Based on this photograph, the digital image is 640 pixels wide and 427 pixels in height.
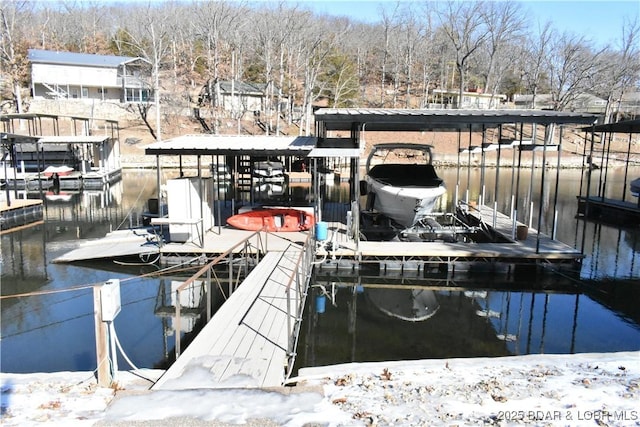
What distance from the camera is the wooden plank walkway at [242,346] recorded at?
537cm

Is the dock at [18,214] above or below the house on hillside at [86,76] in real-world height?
below

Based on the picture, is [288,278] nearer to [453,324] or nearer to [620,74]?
[453,324]

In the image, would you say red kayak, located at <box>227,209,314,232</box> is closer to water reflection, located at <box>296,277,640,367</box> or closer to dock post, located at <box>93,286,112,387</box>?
water reflection, located at <box>296,277,640,367</box>

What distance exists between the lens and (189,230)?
12.8m

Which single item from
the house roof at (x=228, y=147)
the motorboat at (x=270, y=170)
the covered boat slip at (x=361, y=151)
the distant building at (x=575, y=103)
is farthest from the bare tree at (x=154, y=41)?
the distant building at (x=575, y=103)

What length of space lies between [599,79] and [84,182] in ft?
171

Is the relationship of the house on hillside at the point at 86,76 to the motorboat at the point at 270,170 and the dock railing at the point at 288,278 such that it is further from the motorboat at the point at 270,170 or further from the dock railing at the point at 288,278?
the dock railing at the point at 288,278

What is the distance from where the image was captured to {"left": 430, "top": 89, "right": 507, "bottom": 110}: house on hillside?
5491cm

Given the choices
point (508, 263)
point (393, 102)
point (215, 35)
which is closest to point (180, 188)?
point (508, 263)

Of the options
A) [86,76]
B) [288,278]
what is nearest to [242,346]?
[288,278]

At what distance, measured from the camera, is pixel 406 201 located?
12.9m

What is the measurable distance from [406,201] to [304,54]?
40.5m

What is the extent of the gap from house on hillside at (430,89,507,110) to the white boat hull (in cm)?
4308

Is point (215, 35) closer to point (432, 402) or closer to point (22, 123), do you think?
point (22, 123)
